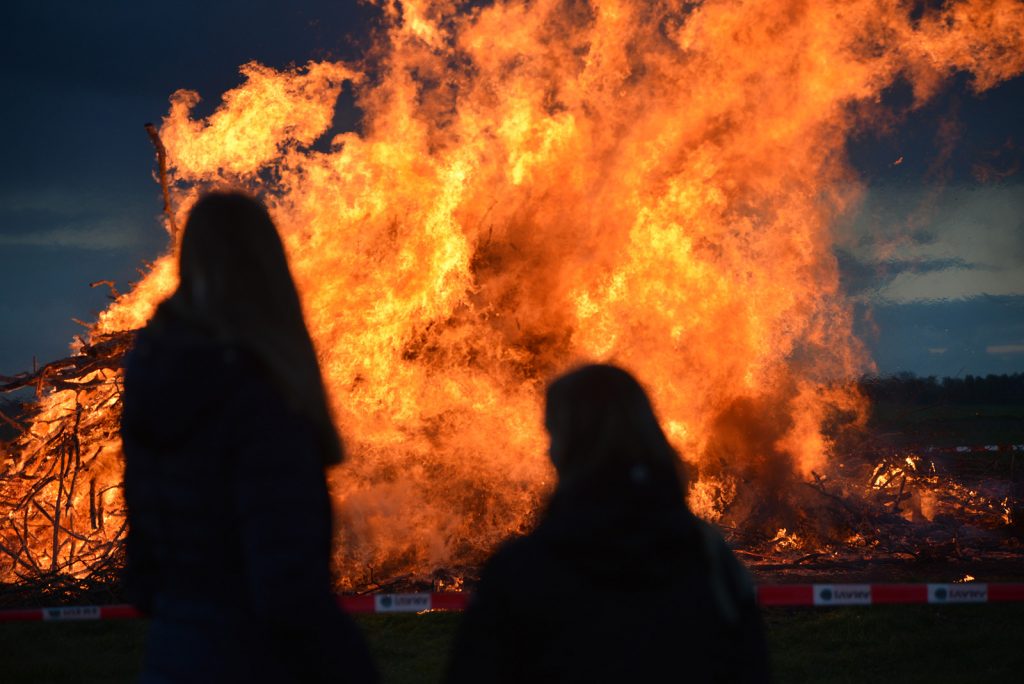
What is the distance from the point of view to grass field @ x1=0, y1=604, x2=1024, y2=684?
23.0ft

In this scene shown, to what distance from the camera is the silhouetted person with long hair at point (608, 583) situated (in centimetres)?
197

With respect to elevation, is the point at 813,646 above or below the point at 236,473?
below

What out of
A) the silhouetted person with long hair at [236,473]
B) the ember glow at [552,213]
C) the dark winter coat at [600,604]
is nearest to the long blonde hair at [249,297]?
the silhouetted person with long hair at [236,473]

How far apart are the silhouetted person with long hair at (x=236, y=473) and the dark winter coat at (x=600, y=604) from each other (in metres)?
0.34

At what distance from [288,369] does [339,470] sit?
27.3ft

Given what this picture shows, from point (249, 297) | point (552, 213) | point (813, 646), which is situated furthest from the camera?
point (552, 213)

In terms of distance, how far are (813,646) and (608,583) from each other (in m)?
6.52

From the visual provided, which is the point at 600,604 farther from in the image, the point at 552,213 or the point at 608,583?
the point at 552,213

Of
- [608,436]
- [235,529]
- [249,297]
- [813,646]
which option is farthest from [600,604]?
[813,646]

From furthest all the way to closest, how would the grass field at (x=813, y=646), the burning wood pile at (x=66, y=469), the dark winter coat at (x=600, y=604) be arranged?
the burning wood pile at (x=66, y=469) → the grass field at (x=813, y=646) → the dark winter coat at (x=600, y=604)

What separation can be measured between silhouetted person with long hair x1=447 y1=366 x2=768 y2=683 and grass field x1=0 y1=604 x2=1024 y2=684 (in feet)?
18.1

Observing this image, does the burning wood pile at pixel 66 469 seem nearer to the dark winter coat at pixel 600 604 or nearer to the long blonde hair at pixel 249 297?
the long blonde hair at pixel 249 297

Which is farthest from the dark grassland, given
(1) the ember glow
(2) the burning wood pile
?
(1) the ember glow

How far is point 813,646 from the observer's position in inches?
304
